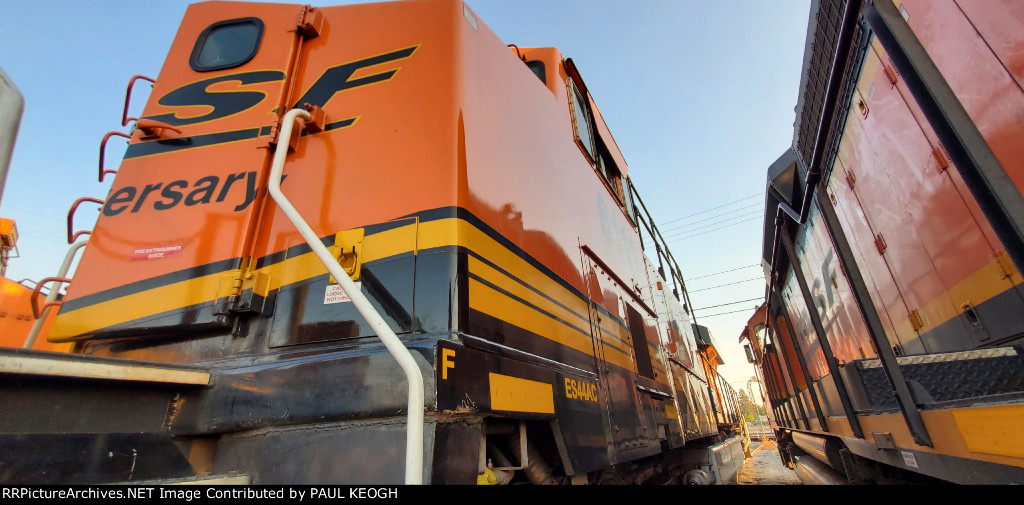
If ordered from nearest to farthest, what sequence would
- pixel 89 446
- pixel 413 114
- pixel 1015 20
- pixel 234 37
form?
1. pixel 89 446
2. pixel 1015 20
3. pixel 413 114
4. pixel 234 37

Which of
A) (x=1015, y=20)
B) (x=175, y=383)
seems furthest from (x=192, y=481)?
(x=1015, y=20)

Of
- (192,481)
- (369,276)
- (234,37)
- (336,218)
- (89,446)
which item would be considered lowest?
(192,481)

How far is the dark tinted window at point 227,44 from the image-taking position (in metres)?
2.25

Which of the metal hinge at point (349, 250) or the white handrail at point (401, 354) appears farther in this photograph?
the metal hinge at point (349, 250)

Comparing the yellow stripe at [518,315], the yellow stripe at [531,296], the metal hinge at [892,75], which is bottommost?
the yellow stripe at [518,315]

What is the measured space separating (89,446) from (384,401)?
77 centimetres

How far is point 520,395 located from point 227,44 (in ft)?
7.73

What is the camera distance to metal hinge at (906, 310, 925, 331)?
2977 millimetres

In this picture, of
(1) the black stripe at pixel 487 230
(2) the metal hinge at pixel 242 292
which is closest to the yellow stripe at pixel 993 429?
(1) the black stripe at pixel 487 230

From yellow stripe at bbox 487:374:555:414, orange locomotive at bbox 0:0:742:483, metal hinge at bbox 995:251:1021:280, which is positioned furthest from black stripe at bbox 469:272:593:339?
metal hinge at bbox 995:251:1021:280

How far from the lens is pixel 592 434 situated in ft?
6.64

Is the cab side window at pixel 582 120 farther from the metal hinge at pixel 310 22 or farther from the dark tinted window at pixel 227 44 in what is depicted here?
the dark tinted window at pixel 227 44

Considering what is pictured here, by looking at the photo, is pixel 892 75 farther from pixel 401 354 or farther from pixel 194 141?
pixel 194 141

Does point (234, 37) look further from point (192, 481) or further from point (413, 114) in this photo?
point (192, 481)
